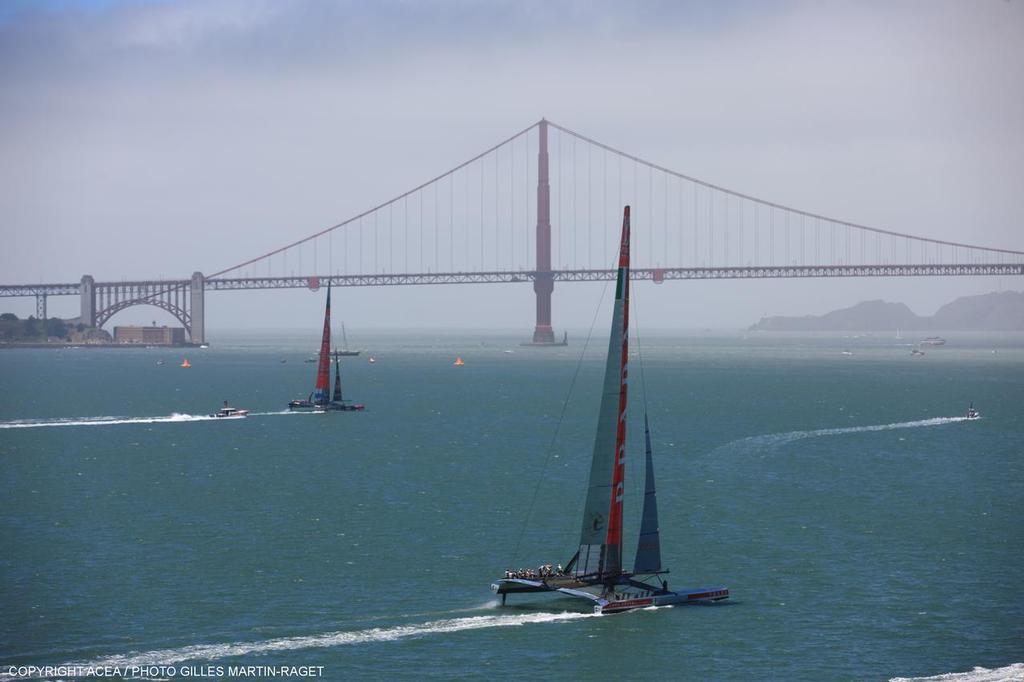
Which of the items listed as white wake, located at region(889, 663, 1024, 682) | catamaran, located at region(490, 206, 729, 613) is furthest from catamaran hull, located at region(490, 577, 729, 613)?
white wake, located at region(889, 663, 1024, 682)

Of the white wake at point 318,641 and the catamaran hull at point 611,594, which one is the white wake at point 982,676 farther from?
the white wake at point 318,641

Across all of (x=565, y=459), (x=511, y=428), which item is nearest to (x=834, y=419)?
(x=511, y=428)

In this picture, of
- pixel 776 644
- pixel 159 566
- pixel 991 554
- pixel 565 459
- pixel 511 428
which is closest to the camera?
pixel 776 644

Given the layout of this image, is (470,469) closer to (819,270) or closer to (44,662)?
(44,662)

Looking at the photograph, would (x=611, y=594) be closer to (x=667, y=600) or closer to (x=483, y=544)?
(x=667, y=600)

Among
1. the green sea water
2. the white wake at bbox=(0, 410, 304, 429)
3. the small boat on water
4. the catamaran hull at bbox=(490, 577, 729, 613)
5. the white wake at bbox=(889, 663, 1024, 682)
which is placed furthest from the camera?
the small boat on water

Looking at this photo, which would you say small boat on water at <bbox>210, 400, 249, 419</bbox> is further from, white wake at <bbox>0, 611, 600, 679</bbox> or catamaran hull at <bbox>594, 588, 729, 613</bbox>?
white wake at <bbox>0, 611, 600, 679</bbox>

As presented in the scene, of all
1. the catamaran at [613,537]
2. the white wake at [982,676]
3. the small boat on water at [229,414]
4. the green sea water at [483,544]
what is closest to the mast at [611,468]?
the catamaran at [613,537]
